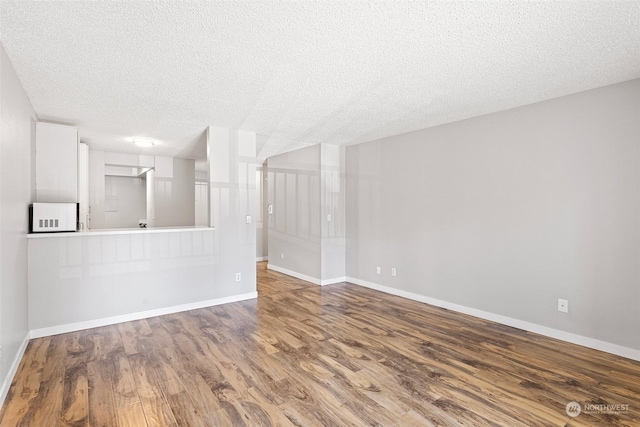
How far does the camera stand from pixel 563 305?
3172 mm

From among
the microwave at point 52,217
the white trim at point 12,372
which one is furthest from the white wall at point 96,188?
the white trim at point 12,372

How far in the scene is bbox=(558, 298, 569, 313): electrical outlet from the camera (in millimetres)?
3152

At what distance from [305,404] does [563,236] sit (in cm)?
291

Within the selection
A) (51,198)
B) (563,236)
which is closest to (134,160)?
(51,198)

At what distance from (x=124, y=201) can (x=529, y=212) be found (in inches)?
310

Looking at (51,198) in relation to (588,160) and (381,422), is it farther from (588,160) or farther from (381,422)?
(588,160)

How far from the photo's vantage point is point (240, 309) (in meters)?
4.14

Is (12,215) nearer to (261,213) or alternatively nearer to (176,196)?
(176,196)

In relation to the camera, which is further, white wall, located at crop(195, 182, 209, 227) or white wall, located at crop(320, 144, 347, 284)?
white wall, located at crop(195, 182, 209, 227)

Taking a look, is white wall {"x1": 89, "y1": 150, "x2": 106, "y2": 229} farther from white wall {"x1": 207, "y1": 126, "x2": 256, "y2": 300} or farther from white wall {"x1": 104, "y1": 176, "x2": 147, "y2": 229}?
white wall {"x1": 207, "y1": 126, "x2": 256, "y2": 300}

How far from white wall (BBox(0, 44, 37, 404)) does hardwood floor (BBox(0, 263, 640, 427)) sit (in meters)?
0.27

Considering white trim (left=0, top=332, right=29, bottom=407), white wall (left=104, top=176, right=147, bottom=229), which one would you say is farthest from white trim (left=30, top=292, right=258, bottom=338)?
white wall (left=104, top=176, right=147, bottom=229)

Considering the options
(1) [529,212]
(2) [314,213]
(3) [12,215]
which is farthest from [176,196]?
(1) [529,212]

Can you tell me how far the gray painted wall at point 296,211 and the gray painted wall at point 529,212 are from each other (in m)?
1.25
